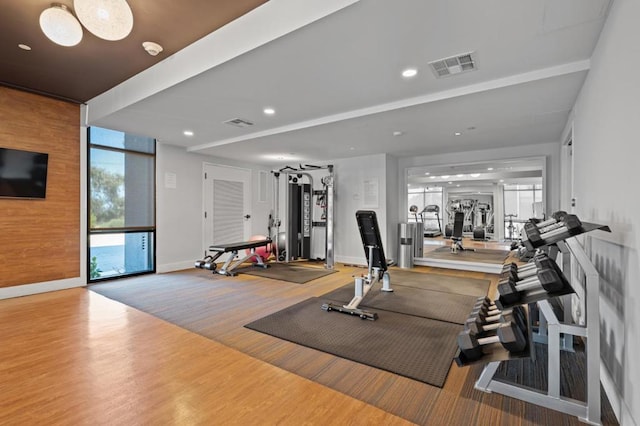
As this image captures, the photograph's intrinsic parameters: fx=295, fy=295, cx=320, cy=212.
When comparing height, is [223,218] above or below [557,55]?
below

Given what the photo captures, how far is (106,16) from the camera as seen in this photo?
207cm

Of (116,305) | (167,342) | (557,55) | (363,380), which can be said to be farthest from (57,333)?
(557,55)

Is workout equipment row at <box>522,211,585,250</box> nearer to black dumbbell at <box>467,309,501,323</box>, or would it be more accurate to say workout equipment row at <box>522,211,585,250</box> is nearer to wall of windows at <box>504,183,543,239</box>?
black dumbbell at <box>467,309,501,323</box>

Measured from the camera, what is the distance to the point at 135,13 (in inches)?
95.0

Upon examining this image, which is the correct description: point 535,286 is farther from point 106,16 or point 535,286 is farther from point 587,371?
point 106,16

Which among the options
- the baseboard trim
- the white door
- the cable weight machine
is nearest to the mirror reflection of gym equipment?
the cable weight machine

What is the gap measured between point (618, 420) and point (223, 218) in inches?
251

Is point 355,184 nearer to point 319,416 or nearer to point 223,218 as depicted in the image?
point 223,218

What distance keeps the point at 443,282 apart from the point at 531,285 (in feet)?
10.8

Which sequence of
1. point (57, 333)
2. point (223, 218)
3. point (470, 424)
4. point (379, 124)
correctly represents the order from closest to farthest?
point (470, 424)
point (57, 333)
point (379, 124)
point (223, 218)

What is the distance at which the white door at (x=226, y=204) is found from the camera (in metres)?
6.36

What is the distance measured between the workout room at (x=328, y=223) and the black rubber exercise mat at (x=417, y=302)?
0.05 meters

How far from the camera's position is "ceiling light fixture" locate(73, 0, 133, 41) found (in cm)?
A: 202

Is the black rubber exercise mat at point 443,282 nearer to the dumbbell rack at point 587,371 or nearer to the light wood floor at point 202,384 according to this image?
the light wood floor at point 202,384
